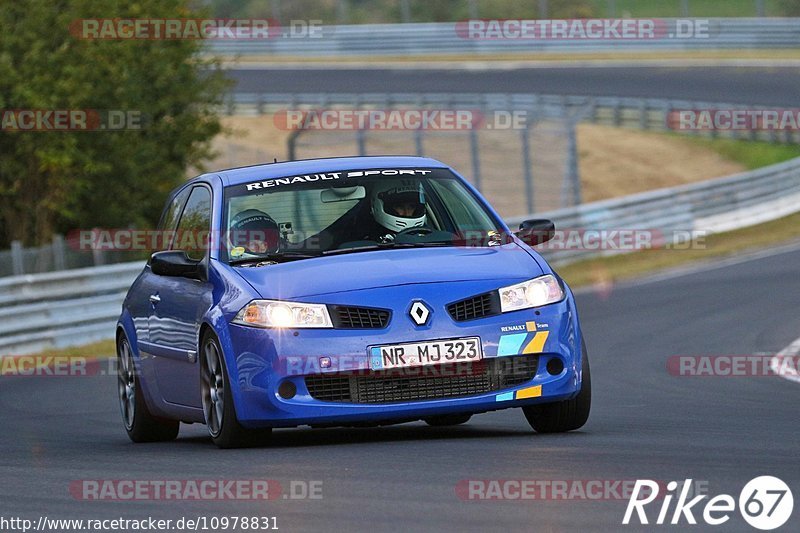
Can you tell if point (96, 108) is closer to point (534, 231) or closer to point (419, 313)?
point (534, 231)

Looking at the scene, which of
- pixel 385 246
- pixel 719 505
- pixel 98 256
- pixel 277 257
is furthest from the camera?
pixel 98 256

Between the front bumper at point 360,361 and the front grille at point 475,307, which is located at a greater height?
the front grille at point 475,307

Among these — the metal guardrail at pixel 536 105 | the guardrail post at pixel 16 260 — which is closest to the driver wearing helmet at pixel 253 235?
the guardrail post at pixel 16 260

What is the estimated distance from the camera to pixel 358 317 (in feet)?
28.4

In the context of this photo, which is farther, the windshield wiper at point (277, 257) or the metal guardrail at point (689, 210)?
the metal guardrail at point (689, 210)

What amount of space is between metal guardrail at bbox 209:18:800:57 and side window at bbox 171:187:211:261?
43.2 metres

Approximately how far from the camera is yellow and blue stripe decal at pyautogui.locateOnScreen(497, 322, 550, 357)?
8.77 metres

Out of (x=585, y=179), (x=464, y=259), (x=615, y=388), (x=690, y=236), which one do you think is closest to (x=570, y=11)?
(x=585, y=179)

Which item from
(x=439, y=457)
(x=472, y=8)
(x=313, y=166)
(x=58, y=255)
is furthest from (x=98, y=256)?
(x=472, y=8)

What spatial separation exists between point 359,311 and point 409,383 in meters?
0.44

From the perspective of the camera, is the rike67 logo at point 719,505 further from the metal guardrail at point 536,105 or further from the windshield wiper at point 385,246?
the metal guardrail at point 536,105

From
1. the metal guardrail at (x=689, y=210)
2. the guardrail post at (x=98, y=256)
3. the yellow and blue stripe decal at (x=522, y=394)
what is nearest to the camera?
the yellow and blue stripe decal at (x=522, y=394)

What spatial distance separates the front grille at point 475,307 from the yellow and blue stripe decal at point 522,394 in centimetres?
42

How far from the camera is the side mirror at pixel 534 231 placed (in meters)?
9.91
